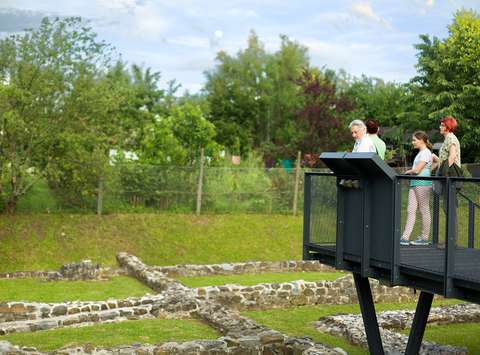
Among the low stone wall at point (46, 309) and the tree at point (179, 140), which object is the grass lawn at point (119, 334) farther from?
the tree at point (179, 140)

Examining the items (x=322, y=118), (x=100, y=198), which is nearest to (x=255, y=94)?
(x=322, y=118)

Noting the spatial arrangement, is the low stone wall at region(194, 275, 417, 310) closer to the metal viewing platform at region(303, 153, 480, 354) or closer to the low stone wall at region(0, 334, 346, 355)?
the low stone wall at region(0, 334, 346, 355)

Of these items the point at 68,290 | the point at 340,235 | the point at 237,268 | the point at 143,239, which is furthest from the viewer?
the point at 143,239

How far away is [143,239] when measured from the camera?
86.4 feet

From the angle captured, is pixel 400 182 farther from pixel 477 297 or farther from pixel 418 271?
pixel 477 297

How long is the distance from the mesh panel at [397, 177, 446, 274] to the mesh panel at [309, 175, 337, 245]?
4.07ft

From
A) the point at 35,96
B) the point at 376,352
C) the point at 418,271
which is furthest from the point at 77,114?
the point at 418,271

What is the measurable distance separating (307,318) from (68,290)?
20.7ft

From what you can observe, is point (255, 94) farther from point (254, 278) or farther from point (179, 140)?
point (254, 278)

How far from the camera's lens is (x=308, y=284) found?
719 inches

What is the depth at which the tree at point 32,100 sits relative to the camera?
2497 centimetres

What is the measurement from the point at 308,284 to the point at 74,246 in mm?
10019

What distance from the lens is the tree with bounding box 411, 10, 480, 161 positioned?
37156 millimetres

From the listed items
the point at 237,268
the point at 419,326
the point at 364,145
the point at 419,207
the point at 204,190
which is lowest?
the point at 237,268
